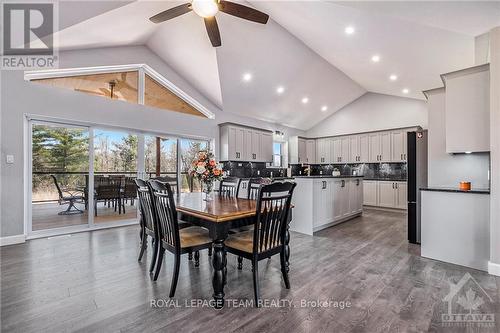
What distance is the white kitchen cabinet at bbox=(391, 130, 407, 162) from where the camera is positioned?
6.50 metres

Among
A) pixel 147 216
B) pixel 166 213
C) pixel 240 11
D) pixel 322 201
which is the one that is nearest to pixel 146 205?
pixel 147 216

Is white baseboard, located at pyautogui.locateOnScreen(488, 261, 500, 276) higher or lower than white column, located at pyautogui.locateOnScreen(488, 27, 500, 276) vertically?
lower

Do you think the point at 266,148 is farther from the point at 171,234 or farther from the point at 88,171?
the point at 171,234

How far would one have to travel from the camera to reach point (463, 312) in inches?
71.4

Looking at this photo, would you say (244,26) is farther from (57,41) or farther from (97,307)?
(97,307)

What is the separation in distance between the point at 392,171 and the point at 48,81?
8.47 m

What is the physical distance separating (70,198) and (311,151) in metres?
7.13

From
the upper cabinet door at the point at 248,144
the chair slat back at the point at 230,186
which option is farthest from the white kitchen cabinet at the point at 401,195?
the chair slat back at the point at 230,186

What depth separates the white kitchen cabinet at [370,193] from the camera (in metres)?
6.74

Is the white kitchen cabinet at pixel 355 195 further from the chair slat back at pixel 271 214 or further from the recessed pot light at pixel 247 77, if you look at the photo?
the chair slat back at pixel 271 214

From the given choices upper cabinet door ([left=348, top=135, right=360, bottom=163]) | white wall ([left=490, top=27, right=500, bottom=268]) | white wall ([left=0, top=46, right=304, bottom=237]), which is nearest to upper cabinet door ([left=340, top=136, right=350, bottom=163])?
upper cabinet door ([left=348, top=135, right=360, bottom=163])

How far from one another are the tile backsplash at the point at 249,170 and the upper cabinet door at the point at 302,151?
784mm

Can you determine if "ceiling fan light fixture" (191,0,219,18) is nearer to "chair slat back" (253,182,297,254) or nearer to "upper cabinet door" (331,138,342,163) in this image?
"chair slat back" (253,182,297,254)

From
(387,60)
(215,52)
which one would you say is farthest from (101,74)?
(387,60)
